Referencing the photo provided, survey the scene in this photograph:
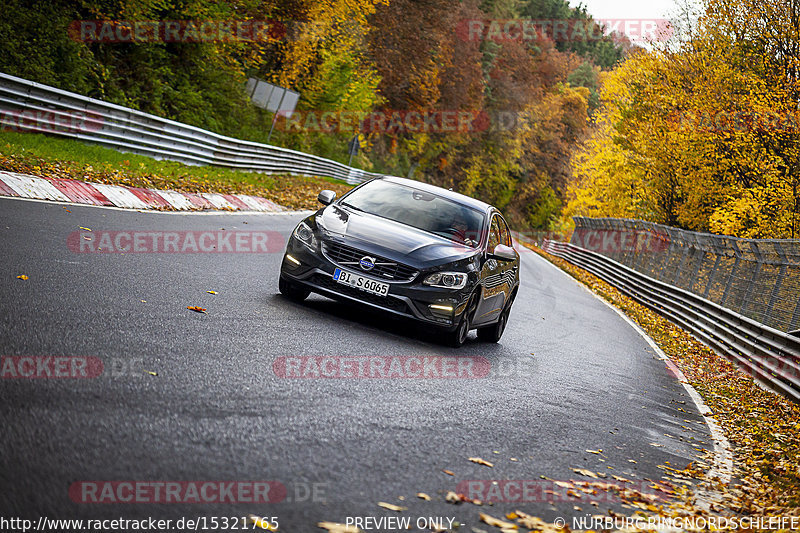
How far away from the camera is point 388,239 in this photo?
9.30 m

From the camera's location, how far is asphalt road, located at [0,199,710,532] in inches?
166

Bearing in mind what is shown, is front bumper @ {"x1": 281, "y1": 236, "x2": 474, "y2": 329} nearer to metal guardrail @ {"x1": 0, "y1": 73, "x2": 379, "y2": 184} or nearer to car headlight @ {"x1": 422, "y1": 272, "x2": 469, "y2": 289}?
car headlight @ {"x1": 422, "y1": 272, "x2": 469, "y2": 289}

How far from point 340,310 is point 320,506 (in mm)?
5801

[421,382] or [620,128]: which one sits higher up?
[620,128]

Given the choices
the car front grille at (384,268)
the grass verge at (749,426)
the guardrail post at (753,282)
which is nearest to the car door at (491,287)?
the car front grille at (384,268)

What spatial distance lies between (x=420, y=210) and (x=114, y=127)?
1285 centimetres

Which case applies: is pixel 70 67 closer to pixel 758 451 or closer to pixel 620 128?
pixel 758 451

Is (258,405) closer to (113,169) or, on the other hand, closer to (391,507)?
(391,507)

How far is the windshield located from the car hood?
225 mm

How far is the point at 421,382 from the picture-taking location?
7527 mm

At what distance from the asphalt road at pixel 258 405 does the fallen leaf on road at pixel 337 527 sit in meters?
0.14

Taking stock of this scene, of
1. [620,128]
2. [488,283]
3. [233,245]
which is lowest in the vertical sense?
[233,245]

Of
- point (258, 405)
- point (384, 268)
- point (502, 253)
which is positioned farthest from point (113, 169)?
point (258, 405)

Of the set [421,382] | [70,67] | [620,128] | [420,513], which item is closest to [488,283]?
[421,382]
